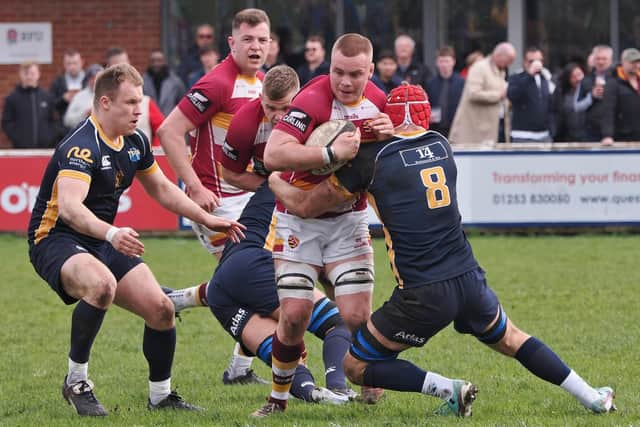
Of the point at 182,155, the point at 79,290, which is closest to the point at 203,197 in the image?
the point at 182,155

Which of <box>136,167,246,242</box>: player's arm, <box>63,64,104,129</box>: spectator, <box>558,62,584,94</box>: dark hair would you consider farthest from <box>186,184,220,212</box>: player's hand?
<box>558,62,584,94</box>: dark hair

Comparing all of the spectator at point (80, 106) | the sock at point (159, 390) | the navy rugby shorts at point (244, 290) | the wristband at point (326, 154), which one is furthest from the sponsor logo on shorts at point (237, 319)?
the spectator at point (80, 106)

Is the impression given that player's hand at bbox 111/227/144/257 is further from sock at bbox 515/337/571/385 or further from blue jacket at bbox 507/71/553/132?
blue jacket at bbox 507/71/553/132

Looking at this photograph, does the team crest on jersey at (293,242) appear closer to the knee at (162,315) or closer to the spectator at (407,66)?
the knee at (162,315)

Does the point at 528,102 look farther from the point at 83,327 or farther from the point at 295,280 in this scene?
the point at 83,327

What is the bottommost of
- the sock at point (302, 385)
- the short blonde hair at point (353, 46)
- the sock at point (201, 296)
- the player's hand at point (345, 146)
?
the sock at point (302, 385)

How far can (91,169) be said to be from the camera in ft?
22.5

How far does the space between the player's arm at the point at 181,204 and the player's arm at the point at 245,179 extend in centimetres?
62

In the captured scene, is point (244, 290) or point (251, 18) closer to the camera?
point (244, 290)

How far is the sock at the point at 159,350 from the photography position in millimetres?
7113

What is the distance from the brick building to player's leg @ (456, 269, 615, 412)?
47.4ft

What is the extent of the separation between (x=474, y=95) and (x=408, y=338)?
32.8 feet

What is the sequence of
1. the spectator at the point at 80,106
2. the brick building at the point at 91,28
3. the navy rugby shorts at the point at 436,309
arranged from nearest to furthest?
1. the navy rugby shorts at the point at 436,309
2. the spectator at the point at 80,106
3. the brick building at the point at 91,28

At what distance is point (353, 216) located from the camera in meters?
6.88
